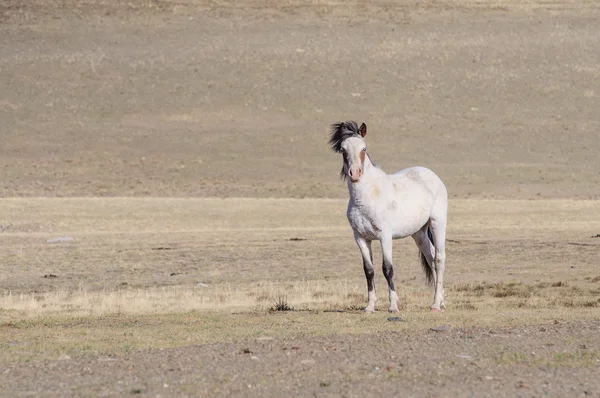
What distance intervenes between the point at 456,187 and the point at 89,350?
37.6 metres

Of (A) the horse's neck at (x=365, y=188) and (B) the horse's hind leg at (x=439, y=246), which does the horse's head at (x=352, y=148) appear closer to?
(A) the horse's neck at (x=365, y=188)

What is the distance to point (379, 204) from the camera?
47.4ft

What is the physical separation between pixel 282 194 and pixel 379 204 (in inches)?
1275

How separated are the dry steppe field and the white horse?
24.7 inches

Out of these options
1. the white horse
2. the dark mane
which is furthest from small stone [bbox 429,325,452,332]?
the dark mane

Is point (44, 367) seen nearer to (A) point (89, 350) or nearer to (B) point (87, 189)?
(A) point (89, 350)

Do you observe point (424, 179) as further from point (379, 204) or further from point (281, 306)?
point (281, 306)

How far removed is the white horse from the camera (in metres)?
14.4

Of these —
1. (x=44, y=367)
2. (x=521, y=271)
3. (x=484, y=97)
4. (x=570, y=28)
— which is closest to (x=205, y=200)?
(x=521, y=271)

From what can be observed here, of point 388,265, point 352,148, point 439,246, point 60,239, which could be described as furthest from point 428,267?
point 60,239

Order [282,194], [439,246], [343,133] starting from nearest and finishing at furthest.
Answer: [343,133]
[439,246]
[282,194]

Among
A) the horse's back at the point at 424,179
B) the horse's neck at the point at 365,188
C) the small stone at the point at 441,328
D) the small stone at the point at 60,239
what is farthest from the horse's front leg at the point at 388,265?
the small stone at the point at 60,239

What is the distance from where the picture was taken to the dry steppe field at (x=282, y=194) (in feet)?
34.0

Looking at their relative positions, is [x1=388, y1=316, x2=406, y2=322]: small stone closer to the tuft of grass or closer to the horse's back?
the tuft of grass
